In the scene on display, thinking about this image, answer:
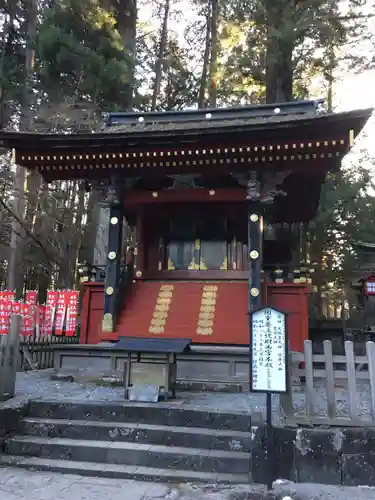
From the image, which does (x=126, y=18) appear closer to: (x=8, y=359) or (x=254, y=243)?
(x=254, y=243)

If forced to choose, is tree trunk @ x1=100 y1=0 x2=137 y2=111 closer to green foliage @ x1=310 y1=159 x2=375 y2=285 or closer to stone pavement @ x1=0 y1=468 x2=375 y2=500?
green foliage @ x1=310 y1=159 x2=375 y2=285

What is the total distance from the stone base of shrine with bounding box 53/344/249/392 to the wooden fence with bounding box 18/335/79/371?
6.81ft

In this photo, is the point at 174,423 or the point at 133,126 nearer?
the point at 174,423

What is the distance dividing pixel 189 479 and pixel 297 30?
1636 centimetres

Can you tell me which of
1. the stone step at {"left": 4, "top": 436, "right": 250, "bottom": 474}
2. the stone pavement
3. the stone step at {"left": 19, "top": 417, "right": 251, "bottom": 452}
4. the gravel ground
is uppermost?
the gravel ground

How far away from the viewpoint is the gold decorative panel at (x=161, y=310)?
9422 millimetres

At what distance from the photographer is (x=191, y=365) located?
8.17 m

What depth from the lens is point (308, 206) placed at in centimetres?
1346

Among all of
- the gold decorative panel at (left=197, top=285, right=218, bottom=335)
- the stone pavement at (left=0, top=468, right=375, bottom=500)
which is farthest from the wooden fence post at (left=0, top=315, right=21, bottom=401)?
the gold decorative panel at (left=197, top=285, right=218, bottom=335)

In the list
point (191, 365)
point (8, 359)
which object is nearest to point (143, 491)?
point (8, 359)

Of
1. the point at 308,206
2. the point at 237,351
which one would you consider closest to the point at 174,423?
the point at 237,351

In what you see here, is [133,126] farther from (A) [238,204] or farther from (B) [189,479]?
(B) [189,479]

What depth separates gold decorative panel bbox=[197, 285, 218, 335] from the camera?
30.4ft

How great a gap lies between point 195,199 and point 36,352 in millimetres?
5564
